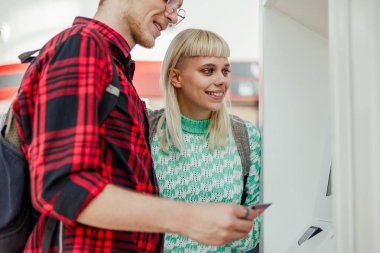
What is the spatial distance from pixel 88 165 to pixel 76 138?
2.1 inches

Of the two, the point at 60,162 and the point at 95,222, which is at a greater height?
the point at 60,162

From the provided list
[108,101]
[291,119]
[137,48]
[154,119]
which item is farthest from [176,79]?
[137,48]

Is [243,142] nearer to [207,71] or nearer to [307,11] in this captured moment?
[207,71]

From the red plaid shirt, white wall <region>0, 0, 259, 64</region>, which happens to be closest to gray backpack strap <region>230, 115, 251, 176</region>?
the red plaid shirt

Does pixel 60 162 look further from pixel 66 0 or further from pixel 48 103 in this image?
pixel 66 0

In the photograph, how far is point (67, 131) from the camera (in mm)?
790

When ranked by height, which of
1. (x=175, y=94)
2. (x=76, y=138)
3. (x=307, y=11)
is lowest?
(x=76, y=138)

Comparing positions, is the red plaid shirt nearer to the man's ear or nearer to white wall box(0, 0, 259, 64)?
the man's ear

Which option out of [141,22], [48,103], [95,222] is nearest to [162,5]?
[141,22]

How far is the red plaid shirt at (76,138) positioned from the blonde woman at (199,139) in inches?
22.6

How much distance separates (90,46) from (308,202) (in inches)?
41.9

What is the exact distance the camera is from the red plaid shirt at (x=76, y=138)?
0.77 meters

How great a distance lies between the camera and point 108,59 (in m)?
0.88

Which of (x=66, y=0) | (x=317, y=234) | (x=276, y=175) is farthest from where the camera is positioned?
(x=66, y=0)
